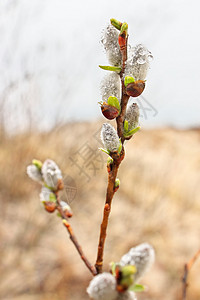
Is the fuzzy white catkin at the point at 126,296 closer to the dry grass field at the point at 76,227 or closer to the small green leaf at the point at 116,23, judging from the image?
the small green leaf at the point at 116,23

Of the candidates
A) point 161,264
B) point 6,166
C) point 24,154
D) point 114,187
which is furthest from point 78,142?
point 114,187

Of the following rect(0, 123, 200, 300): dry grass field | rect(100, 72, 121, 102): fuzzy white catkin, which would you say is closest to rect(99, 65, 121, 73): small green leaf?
rect(100, 72, 121, 102): fuzzy white catkin

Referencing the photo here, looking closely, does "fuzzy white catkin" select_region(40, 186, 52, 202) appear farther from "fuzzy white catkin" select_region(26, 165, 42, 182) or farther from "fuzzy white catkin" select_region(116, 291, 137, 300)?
"fuzzy white catkin" select_region(116, 291, 137, 300)

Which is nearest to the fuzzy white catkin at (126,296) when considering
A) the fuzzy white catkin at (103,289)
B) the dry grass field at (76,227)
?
the fuzzy white catkin at (103,289)

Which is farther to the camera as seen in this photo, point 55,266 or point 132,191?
point 132,191

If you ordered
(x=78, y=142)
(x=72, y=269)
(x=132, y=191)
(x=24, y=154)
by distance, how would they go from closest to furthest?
(x=72, y=269), (x=24, y=154), (x=78, y=142), (x=132, y=191)

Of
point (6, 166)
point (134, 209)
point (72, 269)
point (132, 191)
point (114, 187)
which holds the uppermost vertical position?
point (6, 166)

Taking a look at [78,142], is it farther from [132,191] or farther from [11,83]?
[132,191]
